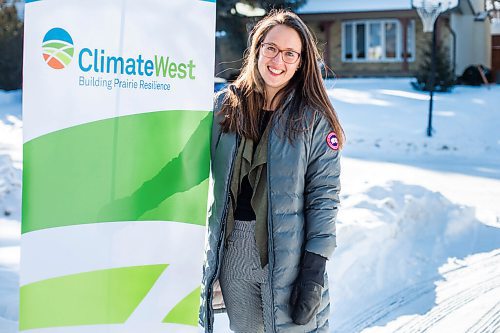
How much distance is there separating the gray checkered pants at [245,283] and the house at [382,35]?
→ 25.5 metres

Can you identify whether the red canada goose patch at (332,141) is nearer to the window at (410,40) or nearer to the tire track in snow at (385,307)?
the tire track in snow at (385,307)

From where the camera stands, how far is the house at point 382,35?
2780cm

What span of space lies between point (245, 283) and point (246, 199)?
339 millimetres

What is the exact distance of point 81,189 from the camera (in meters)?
2.62

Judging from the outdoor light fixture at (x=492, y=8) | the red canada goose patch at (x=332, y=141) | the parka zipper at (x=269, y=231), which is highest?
the outdoor light fixture at (x=492, y=8)

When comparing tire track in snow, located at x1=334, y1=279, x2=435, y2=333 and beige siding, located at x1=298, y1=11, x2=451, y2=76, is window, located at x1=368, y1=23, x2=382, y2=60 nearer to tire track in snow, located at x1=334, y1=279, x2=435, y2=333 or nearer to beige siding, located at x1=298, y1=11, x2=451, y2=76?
beige siding, located at x1=298, y1=11, x2=451, y2=76

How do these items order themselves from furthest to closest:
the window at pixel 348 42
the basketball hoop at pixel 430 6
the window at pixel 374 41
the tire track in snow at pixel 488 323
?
the window at pixel 348 42 → the window at pixel 374 41 → the basketball hoop at pixel 430 6 → the tire track in snow at pixel 488 323

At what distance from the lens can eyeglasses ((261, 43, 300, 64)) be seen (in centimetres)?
281

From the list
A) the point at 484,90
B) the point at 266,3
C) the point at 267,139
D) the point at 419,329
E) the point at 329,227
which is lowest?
the point at 419,329

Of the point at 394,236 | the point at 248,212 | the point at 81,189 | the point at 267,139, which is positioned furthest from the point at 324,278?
the point at 394,236

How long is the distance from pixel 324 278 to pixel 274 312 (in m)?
0.24

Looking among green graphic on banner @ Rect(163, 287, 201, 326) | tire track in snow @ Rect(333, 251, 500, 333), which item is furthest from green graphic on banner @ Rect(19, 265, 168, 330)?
tire track in snow @ Rect(333, 251, 500, 333)

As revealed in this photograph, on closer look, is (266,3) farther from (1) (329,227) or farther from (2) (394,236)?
(1) (329,227)

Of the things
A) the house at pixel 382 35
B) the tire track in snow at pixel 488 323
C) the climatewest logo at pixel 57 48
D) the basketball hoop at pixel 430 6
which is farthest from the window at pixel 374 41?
the climatewest logo at pixel 57 48
